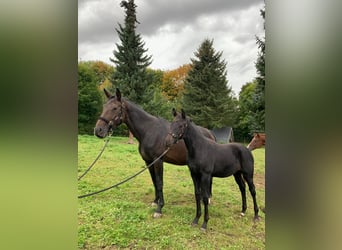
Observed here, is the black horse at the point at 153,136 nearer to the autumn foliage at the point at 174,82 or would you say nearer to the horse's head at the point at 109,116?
the horse's head at the point at 109,116

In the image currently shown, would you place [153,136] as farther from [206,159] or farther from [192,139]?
[206,159]

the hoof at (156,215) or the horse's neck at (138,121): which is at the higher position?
the horse's neck at (138,121)

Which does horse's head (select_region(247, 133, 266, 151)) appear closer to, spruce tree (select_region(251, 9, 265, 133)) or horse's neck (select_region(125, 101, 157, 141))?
spruce tree (select_region(251, 9, 265, 133))

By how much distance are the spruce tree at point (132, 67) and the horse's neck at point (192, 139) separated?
1.28 metres

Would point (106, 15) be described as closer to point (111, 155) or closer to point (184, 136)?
point (184, 136)

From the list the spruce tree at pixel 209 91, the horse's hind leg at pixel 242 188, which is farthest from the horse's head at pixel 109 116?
the horse's hind leg at pixel 242 188

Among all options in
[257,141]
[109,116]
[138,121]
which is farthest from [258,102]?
[109,116]

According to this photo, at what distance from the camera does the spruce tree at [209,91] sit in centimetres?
307

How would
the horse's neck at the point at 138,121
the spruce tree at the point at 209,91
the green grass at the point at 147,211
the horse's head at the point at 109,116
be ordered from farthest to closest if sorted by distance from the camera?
the horse's neck at the point at 138,121, the spruce tree at the point at 209,91, the horse's head at the point at 109,116, the green grass at the point at 147,211

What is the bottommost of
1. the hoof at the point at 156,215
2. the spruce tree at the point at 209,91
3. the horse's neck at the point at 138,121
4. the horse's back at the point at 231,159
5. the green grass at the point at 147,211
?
the hoof at the point at 156,215

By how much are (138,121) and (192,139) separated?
0.96 meters
